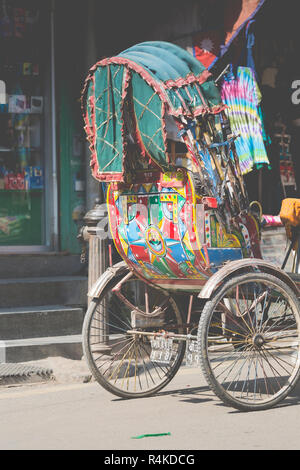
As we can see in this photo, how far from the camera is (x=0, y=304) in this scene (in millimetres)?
9344

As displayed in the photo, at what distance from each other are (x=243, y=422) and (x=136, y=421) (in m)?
0.72

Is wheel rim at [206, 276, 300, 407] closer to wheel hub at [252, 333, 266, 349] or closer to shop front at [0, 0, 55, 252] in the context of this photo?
wheel hub at [252, 333, 266, 349]

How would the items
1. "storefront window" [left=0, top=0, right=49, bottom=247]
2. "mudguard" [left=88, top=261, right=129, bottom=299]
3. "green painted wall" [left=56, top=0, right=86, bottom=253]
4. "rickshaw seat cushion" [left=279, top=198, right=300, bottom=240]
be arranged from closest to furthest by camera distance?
"mudguard" [left=88, top=261, right=129, bottom=299], "rickshaw seat cushion" [left=279, top=198, right=300, bottom=240], "storefront window" [left=0, top=0, right=49, bottom=247], "green painted wall" [left=56, top=0, right=86, bottom=253]

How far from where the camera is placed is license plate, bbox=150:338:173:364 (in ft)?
21.4

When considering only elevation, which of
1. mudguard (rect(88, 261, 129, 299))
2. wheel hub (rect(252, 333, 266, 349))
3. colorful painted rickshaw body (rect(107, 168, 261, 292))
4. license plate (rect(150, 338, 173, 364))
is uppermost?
colorful painted rickshaw body (rect(107, 168, 261, 292))

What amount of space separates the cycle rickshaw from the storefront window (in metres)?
3.89

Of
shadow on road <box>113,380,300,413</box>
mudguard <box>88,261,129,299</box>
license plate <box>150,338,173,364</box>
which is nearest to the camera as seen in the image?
shadow on road <box>113,380,300,413</box>

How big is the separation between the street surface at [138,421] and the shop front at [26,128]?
11.8ft

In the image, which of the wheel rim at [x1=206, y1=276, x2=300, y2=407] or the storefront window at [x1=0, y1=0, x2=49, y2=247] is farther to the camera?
the storefront window at [x1=0, y1=0, x2=49, y2=247]

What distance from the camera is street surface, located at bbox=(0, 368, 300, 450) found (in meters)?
5.19

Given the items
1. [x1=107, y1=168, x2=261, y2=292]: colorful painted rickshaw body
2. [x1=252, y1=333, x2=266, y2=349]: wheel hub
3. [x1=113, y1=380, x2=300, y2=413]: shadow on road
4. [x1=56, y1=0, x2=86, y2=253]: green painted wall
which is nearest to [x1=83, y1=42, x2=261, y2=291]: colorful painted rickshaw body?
[x1=107, y1=168, x2=261, y2=292]: colorful painted rickshaw body

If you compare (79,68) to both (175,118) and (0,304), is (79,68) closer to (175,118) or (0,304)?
(0,304)

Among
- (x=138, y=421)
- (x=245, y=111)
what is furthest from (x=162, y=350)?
(x=245, y=111)

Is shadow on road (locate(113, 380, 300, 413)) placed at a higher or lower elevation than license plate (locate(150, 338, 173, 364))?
lower
